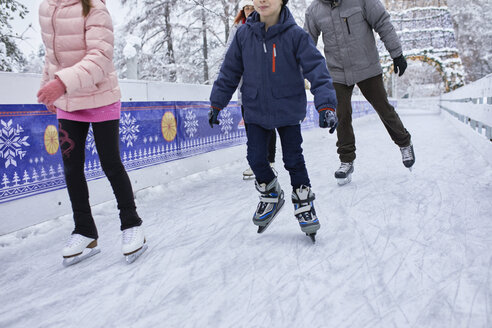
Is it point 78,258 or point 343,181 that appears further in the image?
point 343,181

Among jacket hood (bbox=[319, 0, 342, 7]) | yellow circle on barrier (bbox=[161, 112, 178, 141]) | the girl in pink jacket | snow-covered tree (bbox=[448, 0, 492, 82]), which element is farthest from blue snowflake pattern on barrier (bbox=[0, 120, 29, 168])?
snow-covered tree (bbox=[448, 0, 492, 82])

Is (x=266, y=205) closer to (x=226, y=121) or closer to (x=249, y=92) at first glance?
(x=249, y=92)

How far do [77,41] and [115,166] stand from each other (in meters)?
0.63

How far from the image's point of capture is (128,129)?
12.0 feet

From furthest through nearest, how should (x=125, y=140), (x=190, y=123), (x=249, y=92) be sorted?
1. (x=190, y=123)
2. (x=125, y=140)
3. (x=249, y=92)

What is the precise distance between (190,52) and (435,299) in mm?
16663

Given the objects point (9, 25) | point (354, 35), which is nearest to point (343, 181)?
point (354, 35)

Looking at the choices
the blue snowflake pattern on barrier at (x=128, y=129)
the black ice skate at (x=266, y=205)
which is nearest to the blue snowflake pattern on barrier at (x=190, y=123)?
the blue snowflake pattern on barrier at (x=128, y=129)

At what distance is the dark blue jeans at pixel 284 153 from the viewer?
2.13m

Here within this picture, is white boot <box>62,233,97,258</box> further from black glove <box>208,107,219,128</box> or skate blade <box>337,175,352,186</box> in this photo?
skate blade <box>337,175,352,186</box>

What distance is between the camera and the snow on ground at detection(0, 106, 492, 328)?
1470mm

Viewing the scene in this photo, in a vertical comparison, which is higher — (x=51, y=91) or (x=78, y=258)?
(x=51, y=91)

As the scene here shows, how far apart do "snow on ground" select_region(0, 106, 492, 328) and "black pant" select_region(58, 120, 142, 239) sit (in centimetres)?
24

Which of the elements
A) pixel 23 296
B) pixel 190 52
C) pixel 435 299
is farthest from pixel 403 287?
pixel 190 52
